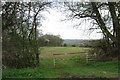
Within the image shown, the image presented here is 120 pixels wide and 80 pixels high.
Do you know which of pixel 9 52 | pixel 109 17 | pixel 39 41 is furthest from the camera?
pixel 109 17

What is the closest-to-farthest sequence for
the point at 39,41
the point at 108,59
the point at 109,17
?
the point at 39,41, the point at 109,17, the point at 108,59

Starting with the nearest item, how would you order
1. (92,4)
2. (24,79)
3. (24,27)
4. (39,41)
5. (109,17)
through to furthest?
(24,79)
(24,27)
(39,41)
(92,4)
(109,17)

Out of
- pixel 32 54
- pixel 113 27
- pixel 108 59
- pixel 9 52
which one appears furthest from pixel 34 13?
pixel 108 59

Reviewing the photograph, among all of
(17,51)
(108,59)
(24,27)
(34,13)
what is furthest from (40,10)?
(108,59)

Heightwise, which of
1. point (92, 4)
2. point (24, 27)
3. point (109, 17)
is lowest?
point (24, 27)

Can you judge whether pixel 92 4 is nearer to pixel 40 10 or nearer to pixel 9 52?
pixel 40 10

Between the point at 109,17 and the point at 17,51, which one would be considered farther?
the point at 109,17

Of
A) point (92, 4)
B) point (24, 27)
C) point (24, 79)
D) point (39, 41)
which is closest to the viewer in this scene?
point (24, 79)

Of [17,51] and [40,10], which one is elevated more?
A: [40,10]

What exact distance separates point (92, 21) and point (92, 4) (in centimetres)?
121

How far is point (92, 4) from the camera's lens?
9242 millimetres

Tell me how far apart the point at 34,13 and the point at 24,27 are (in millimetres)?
1441

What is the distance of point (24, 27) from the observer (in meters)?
7.93

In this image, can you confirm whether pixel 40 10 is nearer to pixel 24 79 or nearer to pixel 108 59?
pixel 24 79
